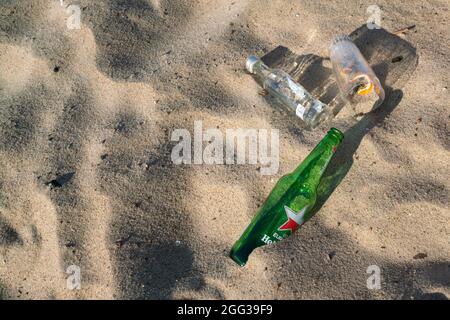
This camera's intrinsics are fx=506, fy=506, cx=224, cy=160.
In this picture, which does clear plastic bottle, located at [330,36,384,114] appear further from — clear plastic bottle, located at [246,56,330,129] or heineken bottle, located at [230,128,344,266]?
heineken bottle, located at [230,128,344,266]

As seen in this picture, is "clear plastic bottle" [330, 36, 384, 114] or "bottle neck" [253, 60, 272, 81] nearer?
"clear plastic bottle" [330, 36, 384, 114]

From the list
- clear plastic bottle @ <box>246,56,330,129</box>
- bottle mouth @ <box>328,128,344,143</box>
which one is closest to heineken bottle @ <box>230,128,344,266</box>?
bottle mouth @ <box>328,128,344,143</box>

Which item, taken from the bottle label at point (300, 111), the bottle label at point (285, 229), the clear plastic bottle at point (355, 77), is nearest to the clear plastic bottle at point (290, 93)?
the bottle label at point (300, 111)

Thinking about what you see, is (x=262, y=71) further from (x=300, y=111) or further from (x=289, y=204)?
(x=289, y=204)

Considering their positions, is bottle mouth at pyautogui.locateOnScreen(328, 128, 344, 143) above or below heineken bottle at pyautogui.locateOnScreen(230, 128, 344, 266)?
above

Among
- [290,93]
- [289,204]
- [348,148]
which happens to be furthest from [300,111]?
[289,204]

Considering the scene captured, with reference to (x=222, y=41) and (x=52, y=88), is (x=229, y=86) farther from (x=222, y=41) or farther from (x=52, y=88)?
(x=52, y=88)

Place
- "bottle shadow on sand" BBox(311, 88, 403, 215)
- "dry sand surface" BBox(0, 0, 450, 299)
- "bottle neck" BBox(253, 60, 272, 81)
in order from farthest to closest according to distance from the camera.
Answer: "bottle neck" BBox(253, 60, 272, 81) < "bottle shadow on sand" BBox(311, 88, 403, 215) < "dry sand surface" BBox(0, 0, 450, 299)
